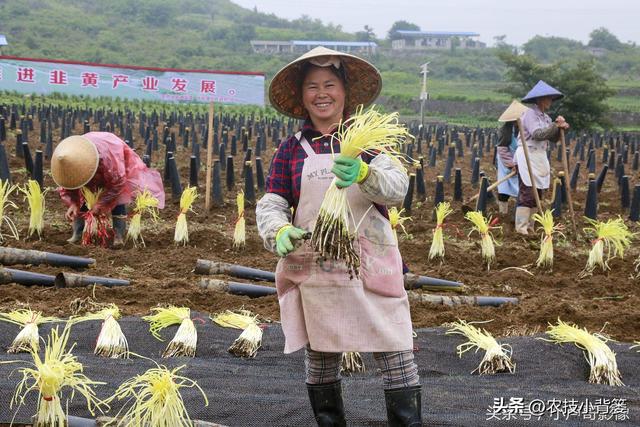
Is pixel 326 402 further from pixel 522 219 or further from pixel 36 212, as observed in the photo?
pixel 522 219

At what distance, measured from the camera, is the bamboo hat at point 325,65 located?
2895 millimetres

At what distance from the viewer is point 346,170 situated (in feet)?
8.29

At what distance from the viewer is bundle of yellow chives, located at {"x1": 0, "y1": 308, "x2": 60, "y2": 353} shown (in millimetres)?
3893

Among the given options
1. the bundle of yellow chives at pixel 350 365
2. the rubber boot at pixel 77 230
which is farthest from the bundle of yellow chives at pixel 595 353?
the rubber boot at pixel 77 230

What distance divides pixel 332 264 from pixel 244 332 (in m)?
1.53

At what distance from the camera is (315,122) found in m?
2.91

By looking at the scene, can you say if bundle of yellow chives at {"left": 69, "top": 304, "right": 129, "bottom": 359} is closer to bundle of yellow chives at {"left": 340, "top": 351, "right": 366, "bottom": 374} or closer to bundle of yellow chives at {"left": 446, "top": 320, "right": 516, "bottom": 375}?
bundle of yellow chives at {"left": 340, "top": 351, "right": 366, "bottom": 374}

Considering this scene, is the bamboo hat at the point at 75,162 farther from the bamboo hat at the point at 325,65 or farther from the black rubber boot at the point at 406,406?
the black rubber boot at the point at 406,406

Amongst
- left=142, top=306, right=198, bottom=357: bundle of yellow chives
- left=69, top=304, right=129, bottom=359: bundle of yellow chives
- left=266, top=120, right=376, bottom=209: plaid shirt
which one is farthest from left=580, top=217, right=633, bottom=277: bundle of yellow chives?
left=266, top=120, right=376, bottom=209: plaid shirt

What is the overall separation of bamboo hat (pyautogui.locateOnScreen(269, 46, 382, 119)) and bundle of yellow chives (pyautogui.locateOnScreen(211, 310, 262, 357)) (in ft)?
4.71

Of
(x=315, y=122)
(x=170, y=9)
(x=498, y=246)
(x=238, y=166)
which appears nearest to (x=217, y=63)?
(x=170, y=9)

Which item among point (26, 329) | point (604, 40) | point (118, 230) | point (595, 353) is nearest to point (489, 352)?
point (595, 353)

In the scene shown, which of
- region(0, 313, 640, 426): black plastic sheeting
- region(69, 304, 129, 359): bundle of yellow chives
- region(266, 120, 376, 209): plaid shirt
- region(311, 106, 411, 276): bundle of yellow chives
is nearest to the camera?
region(311, 106, 411, 276): bundle of yellow chives

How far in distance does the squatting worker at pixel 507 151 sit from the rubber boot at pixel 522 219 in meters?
0.59
